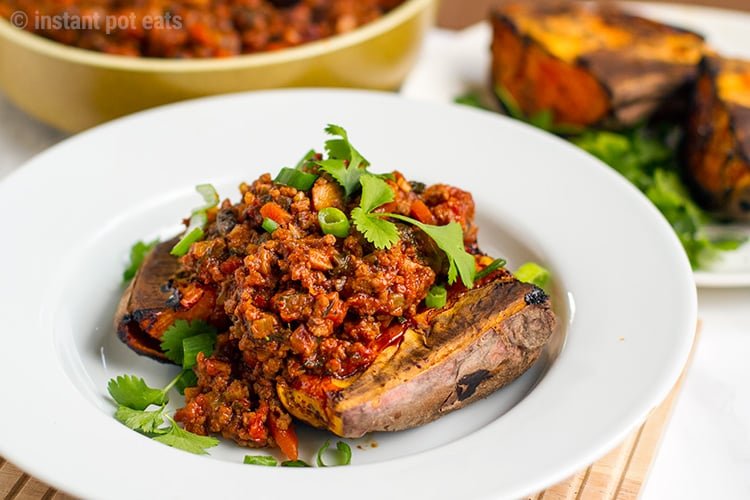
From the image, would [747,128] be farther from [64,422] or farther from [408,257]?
[64,422]

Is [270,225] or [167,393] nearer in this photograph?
[270,225]

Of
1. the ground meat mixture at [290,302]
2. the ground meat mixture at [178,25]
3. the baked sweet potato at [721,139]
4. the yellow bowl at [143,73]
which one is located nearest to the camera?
the ground meat mixture at [290,302]

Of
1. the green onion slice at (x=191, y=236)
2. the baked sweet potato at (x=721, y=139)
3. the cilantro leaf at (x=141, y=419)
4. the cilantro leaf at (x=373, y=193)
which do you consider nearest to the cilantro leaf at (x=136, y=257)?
the green onion slice at (x=191, y=236)

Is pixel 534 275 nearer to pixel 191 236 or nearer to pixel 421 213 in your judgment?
pixel 421 213

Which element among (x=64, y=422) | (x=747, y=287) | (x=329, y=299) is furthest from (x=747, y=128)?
(x=64, y=422)

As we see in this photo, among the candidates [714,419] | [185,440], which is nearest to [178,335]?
[185,440]

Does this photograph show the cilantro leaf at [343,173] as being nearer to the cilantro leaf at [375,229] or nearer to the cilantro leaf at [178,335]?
the cilantro leaf at [375,229]

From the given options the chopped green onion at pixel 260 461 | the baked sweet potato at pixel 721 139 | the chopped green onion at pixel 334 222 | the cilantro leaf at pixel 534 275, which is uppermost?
the chopped green onion at pixel 334 222
